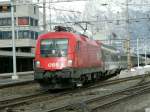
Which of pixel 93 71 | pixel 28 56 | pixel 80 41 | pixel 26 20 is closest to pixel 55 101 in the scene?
pixel 80 41

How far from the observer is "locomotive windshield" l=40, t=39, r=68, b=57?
73.6 feet

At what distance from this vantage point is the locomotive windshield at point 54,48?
2244cm

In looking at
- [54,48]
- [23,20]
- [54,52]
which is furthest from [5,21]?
[54,52]

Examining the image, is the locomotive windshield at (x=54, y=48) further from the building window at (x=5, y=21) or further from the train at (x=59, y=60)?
the building window at (x=5, y=21)

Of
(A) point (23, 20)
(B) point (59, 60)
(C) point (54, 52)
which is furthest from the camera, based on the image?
(A) point (23, 20)

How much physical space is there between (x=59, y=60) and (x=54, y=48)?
93 centimetres

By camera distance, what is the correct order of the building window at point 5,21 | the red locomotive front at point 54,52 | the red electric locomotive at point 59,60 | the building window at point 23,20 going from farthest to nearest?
1. the building window at point 5,21
2. the building window at point 23,20
3. the red locomotive front at point 54,52
4. the red electric locomotive at point 59,60

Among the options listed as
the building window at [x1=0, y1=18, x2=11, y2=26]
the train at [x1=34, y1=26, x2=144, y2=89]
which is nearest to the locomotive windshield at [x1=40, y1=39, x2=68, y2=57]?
the train at [x1=34, y1=26, x2=144, y2=89]

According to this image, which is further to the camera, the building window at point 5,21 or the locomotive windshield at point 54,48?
the building window at point 5,21

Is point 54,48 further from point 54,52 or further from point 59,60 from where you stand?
point 59,60

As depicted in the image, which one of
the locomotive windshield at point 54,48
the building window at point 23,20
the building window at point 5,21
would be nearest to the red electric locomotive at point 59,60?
the locomotive windshield at point 54,48

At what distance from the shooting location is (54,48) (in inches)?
892

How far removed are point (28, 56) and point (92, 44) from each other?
41.4 metres

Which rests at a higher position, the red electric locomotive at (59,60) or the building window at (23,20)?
the building window at (23,20)
